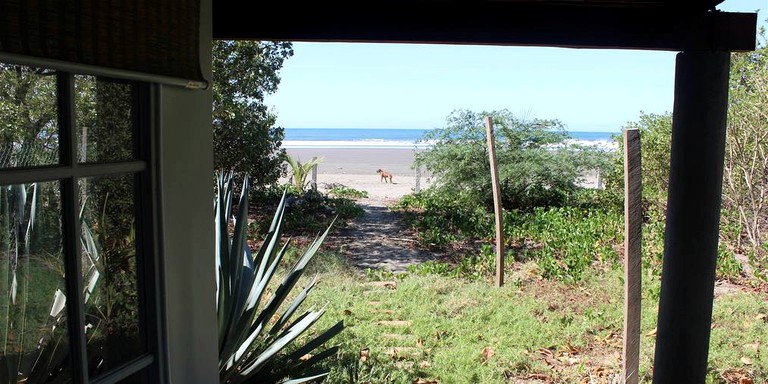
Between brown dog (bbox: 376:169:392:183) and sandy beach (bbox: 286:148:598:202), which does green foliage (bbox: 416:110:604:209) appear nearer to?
brown dog (bbox: 376:169:392:183)

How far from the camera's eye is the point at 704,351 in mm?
2184

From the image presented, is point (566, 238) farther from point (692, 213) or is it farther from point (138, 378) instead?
point (138, 378)

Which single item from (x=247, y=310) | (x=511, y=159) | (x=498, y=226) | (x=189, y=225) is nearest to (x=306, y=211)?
(x=511, y=159)

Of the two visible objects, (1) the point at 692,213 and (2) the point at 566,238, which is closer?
(1) the point at 692,213

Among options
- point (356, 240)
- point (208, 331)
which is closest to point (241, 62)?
point (356, 240)

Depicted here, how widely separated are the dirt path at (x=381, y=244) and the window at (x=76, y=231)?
4751 millimetres

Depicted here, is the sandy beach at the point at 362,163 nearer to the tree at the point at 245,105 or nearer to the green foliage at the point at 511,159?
the green foliage at the point at 511,159

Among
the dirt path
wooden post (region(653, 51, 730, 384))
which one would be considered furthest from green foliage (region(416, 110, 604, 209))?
wooden post (region(653, 51, 730, 384))

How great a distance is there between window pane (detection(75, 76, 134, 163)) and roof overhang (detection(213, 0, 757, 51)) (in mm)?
744

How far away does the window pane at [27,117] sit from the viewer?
3.50 ft

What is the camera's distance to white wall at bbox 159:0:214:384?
148 centimetres

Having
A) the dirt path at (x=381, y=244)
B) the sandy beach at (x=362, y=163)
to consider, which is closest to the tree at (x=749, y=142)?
the dirt path at (x=381, y=244)

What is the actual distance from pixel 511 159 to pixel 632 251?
557 centimetres

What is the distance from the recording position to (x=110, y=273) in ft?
4.39
